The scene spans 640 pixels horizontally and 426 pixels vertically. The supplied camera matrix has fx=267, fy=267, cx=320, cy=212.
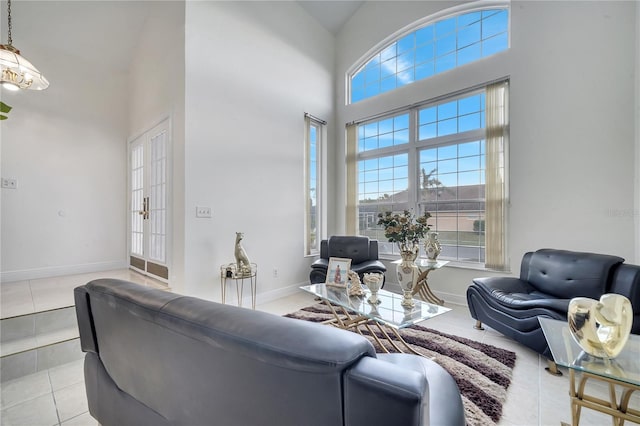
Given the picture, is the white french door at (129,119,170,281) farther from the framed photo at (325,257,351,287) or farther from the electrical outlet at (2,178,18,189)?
the framed photo at (325,257,351,287)

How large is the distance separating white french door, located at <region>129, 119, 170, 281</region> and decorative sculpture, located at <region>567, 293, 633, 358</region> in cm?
367

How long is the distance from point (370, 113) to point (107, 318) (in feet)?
15.0

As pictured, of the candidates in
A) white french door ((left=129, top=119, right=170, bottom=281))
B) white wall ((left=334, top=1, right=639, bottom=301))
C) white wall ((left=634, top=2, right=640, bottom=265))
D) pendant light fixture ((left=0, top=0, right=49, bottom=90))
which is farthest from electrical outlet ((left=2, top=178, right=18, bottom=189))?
white wall ((left=634, top=2, right=640, bottom=265))

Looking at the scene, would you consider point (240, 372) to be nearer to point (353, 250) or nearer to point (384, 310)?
point (384, 310)

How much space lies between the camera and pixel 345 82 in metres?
5.08

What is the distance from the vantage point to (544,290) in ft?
8.77

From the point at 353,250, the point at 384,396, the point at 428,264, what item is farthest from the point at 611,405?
the point at 353,250

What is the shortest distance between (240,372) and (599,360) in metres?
1.72

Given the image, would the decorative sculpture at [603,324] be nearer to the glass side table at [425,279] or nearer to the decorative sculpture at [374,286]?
the decorative sculpture at [374,286]

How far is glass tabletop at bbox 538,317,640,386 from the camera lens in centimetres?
120

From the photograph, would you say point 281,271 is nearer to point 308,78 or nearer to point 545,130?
point 308,78

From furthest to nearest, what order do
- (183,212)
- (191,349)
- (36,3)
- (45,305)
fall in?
(36,3) → (183,212) → (45,305) → (191,349)

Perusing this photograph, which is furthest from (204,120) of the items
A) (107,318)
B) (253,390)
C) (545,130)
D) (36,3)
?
(545,130)

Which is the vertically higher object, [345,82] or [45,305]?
[345,82]
